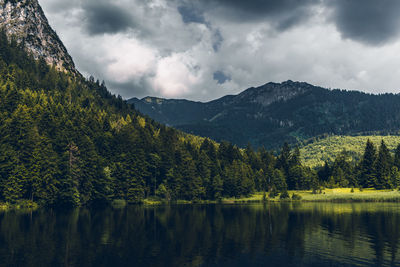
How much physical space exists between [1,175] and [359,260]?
10903 cm

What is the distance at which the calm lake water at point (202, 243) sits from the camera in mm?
38875

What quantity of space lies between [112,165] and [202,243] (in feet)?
335

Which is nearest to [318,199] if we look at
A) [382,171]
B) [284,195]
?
[284,195]

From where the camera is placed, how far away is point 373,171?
566ft

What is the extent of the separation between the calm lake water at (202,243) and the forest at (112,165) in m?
45.3

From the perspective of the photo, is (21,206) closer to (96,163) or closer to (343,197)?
(96,163)

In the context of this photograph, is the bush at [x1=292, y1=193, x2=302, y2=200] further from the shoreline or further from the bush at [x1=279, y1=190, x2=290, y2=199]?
the bush at [x1=279, y1=190, x2=290, y2=199]

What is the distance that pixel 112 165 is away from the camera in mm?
144250

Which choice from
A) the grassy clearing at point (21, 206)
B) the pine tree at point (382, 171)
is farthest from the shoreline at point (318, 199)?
the grassy clearing at point (21, 206)

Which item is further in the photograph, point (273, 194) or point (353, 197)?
point (273, 194)

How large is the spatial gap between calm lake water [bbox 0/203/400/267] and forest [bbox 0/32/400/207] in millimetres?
45322

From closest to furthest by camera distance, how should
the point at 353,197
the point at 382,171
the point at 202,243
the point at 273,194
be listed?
1. the point at 202,243
2. the point at 353,197
3. the point at 273,194
4. the point at 382,171

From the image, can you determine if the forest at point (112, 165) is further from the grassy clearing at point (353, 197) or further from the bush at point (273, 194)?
the grassy clearing at point (353, 197)

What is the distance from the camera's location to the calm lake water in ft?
128
